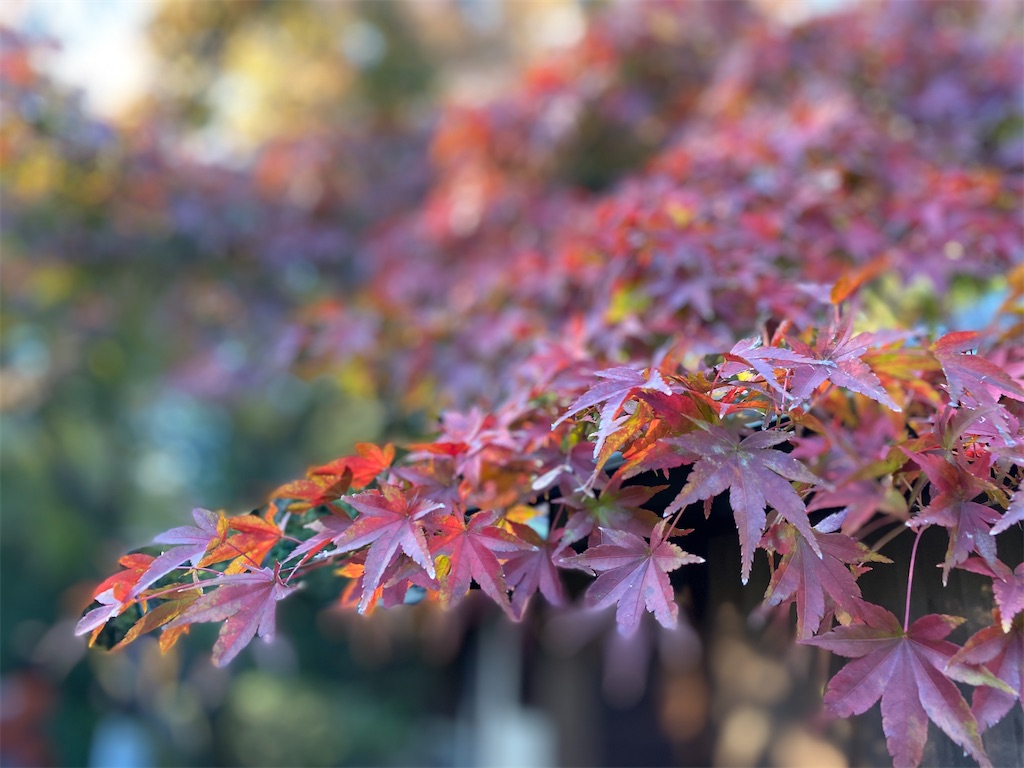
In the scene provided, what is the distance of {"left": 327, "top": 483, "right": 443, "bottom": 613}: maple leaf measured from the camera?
1.08 metres

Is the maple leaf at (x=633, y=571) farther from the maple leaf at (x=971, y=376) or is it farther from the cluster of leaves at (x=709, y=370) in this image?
the maple leaf at (x=971, y=376)

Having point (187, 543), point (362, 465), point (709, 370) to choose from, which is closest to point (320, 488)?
point (362, 465)

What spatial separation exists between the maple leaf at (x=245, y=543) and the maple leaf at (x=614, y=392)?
489mm

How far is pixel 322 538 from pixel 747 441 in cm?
60

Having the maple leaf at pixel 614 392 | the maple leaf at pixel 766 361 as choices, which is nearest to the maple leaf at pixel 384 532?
the maple leaf at pixel 614 392

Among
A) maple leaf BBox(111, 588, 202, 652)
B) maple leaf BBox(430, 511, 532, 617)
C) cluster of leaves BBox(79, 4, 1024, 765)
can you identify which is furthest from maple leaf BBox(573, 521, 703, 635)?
maple leaf BBox(111, 588, 202, 652)

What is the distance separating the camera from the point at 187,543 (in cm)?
118

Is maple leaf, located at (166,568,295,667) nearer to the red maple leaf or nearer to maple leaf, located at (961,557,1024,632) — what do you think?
the red maple leaf

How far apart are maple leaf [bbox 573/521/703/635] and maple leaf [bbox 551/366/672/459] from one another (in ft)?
0.46

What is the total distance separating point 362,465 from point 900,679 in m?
0.86

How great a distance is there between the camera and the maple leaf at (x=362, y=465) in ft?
4.43

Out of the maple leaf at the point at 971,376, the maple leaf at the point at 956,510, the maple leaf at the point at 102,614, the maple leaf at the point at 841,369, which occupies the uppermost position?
the maple leaf at the point at 102,614

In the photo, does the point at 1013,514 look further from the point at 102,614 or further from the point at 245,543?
the point at 102,614

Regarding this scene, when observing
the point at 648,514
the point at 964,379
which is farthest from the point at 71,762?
the point at 964,379
